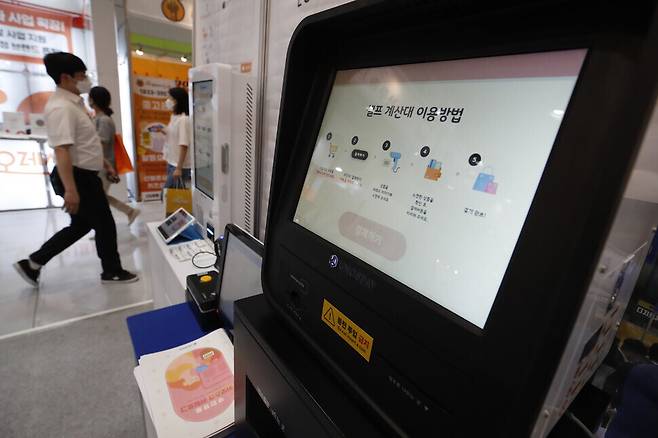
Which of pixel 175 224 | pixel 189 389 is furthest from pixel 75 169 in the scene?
pixel 189 389

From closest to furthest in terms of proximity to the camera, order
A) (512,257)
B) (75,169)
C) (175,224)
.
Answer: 1. (512,257)
2. (175,224)
3. (75,169)

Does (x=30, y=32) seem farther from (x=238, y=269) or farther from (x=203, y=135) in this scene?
(x=238, y=269)

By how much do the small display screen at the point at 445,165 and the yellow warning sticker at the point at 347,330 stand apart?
7cm

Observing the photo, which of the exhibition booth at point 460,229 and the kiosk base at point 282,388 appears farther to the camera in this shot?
the kiosk base at point 282,388

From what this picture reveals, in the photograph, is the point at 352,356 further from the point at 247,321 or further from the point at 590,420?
the point at 590,420

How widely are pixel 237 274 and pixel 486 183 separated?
0.86 m

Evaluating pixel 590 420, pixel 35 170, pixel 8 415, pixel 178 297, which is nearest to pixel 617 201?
pixel 590 420

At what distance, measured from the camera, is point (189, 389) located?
0.79m

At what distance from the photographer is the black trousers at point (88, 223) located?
7.62 ft

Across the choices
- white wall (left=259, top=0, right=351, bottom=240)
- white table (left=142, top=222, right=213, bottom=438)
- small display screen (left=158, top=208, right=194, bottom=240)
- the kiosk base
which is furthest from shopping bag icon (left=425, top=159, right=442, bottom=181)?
small display screen (left=158, top=208, right=194, bottom=240)

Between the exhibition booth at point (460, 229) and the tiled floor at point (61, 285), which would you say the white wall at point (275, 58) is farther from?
the tiled floor at point (61, 285)

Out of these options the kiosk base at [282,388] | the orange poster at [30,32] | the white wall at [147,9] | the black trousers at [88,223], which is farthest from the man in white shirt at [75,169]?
the orange poster at [30,32]

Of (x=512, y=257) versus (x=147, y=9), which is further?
(x=147, y=9)

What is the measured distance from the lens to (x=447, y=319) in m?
0.31
